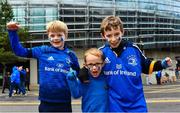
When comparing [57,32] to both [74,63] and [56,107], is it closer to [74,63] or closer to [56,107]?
[74,63]

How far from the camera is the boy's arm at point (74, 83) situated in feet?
17.0

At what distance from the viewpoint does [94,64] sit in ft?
17.0

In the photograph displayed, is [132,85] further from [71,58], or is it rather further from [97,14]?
[97,14]

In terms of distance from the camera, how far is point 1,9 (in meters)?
40.9

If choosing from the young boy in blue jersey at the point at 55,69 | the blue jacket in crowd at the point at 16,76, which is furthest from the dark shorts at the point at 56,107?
the blue jacket in crowd at the point at 16,76

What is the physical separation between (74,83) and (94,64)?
0.27m

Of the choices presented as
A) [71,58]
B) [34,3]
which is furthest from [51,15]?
[71,58]

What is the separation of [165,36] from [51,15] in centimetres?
1853

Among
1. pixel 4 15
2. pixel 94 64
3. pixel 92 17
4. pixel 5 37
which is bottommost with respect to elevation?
pixel 5 37

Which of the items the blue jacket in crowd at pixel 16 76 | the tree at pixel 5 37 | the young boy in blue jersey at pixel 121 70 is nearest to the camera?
the young boy in blue jersey at pixel 121 70

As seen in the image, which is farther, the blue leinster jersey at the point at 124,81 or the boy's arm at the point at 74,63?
the boy's arm at the point at 74,63

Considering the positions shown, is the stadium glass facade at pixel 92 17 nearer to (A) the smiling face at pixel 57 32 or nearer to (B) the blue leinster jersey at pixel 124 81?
(A) the smiling face at pixel 57 32

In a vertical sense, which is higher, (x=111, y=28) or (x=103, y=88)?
(x=111, y=28)

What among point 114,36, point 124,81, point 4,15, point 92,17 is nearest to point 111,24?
point 114,36
